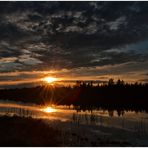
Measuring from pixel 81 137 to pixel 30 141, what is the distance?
6822mm

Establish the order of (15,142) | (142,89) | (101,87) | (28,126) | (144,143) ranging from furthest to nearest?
1. (101,87)
2. (142,89)
3. (28,126)
4. (144,143)
5. (15,142)

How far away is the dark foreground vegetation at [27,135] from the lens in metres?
26.7

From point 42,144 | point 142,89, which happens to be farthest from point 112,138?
point 142,89

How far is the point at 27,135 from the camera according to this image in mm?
31156

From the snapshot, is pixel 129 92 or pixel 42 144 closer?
pixel 42 144

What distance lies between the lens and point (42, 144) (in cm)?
2728

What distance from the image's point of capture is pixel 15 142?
26.3 meters

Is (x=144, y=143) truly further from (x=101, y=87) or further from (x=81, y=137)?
(x=101, y=87)

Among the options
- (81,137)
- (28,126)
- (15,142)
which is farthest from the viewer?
(28,126)

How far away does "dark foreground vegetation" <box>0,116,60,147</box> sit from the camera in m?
26.7

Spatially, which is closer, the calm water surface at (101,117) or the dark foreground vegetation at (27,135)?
the dark foreground vegetation at (27,135)

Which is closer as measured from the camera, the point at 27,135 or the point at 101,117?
the point at 27,135

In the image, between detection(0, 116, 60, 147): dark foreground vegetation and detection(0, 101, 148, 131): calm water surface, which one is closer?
detection(0, 116, 60, 147): dark foreground vegetation

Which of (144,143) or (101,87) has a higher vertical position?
(101,87)
